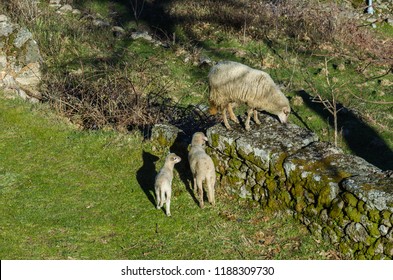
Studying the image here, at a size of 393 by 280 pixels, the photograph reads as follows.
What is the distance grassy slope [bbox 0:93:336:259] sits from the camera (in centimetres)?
956

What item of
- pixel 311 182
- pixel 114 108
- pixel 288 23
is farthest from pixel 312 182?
pixel 288 23

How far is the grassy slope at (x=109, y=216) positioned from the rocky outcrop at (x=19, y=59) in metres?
4.24

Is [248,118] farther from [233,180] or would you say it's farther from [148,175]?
[148,175]

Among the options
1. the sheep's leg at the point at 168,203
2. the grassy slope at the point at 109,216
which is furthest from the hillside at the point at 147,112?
the sheep's leg at the point at 168,203

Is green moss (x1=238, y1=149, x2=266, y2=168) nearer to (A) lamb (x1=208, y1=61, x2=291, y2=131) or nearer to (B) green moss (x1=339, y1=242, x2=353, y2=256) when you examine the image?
(A) lamb (x1=208, y1=61, x2=291, y2=131)

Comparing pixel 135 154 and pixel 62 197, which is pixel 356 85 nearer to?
pixel 135 154

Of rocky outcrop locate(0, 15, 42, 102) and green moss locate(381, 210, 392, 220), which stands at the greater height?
green moss locate(381, 210, 392, 220)

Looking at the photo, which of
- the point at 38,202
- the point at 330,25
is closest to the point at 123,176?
the point at 38,202

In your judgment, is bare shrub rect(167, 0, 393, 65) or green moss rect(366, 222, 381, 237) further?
bare shrub rect(167, 0, 393, 65)

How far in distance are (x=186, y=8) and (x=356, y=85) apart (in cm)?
882

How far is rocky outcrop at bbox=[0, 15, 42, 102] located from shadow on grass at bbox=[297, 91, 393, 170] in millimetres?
8152

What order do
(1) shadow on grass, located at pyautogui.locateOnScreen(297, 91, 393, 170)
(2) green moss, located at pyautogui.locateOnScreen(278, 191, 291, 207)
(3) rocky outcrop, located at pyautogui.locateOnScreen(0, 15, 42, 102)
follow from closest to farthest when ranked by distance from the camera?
(2) green moss, located at pyautogui.locateOnScreen(278, 191, 291, 207)
(1) shadow on grass, located at pyautogui.locateOnScreen(297, 91, 393, 170)
(3) rocky outcrop, located at pyautogui.locateOnScreen(0, 15, 42, 102)

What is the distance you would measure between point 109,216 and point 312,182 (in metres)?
3.55

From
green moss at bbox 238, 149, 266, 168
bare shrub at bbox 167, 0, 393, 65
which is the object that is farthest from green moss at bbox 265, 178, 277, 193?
bare shrub at bbox 167, 0, 393, 65
